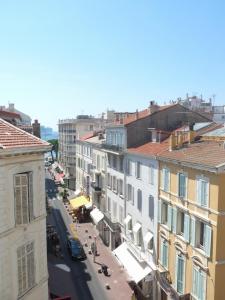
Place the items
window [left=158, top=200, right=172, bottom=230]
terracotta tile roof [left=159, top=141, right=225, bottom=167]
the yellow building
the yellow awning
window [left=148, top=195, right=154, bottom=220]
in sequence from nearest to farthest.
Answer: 1. the yellow building
2. terracotta tile roof [left=159, top=141, right=225, bottom=167]
3. window [left=158, top=200, right=172, bottom=230]
4. window [left=148, top=195, right=154, bottom=220]
5. the yellow awning

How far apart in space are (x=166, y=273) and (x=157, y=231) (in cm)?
386

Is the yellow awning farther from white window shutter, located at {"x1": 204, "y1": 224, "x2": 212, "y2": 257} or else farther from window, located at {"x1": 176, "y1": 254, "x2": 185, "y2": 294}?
white window shutter, located at {"x1": 204, "y1": 224, "x2": 212, "y2": 257}

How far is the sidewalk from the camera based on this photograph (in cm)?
3469

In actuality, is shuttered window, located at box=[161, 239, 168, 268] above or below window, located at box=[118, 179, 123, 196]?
below

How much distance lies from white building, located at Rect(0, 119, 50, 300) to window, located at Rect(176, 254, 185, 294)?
1290 cm

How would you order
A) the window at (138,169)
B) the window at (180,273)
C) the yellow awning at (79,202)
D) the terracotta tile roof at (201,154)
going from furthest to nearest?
the yellow awning at (79,202) < the window at (138,169) < the window at (180,273) < the terracotta tile roof at (201,154)

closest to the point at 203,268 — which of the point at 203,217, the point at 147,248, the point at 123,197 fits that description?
the point at 203,217

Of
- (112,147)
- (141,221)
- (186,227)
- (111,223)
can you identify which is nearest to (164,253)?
(186,227)

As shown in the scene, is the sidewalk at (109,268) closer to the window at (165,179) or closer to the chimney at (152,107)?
the window at (165,179)

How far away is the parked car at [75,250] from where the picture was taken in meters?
43.4

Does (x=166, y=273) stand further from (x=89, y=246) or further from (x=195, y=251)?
(x=89, y=246)

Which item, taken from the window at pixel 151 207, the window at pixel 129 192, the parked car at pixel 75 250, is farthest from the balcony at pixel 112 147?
the parked car at pixel 75 250

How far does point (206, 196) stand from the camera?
23.6m

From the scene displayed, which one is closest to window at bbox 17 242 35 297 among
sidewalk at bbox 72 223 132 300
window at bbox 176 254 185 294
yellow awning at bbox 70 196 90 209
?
window at bbox 176 254 185 294
